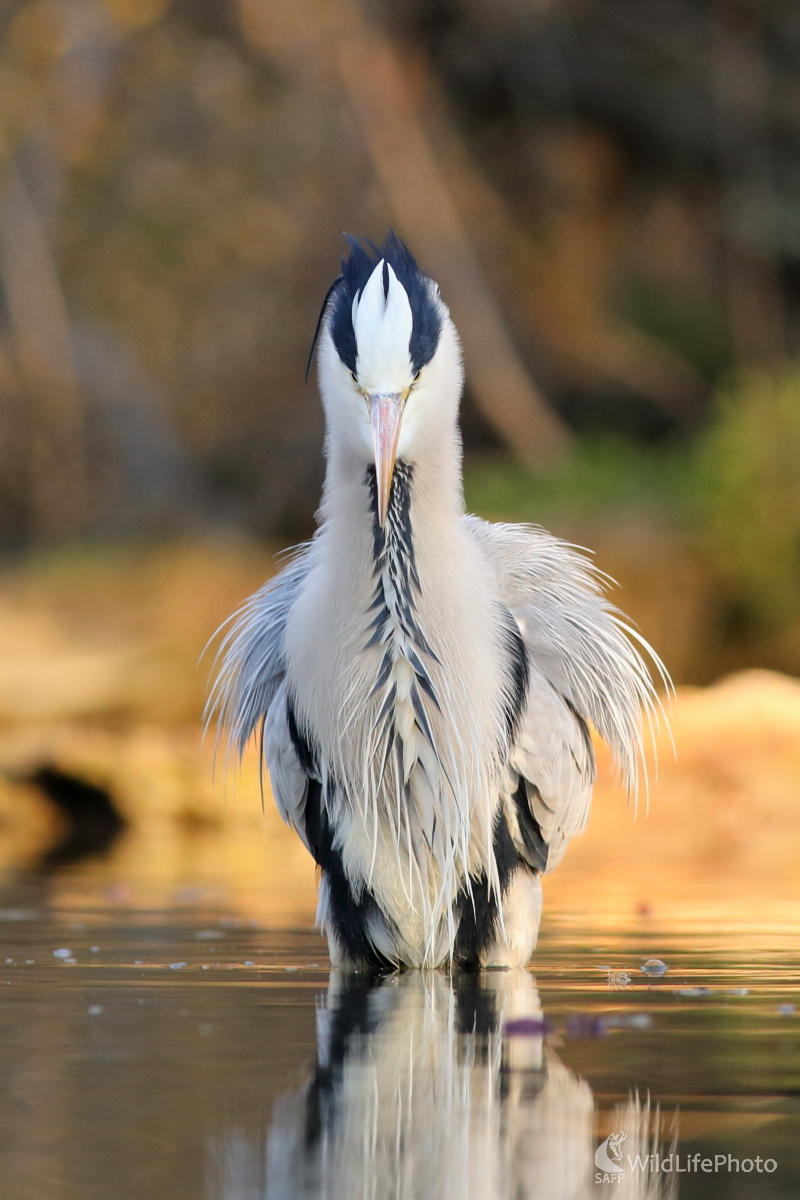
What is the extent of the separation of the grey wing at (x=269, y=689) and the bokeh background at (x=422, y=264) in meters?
6.57

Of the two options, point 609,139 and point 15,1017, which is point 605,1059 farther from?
point 609,139

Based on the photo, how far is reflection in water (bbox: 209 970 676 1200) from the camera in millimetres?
2447

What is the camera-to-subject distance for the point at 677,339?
57.7 feet

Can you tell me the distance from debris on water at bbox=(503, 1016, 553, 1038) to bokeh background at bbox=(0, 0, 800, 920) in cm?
859

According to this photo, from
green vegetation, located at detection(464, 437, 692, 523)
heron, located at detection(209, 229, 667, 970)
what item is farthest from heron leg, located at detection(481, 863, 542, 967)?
green vegetation, located at detection(464, 437, 692, 523)

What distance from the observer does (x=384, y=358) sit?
4312 millimetres

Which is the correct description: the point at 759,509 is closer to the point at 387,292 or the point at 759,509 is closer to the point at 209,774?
the point at 209,774

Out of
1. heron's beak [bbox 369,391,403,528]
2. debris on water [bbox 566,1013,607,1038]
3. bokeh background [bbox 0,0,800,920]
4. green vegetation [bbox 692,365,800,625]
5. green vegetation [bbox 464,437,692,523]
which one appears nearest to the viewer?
debris on water [bbox 566,1013,607,1038]

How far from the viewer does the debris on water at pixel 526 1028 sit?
3.56 metres

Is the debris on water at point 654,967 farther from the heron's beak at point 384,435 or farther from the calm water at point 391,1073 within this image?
the heron's beak at point 384,435

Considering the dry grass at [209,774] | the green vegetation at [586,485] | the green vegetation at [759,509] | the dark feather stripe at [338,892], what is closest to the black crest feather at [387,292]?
the dark feather stripe at [338,892]

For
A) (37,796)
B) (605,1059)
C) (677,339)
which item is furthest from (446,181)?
(605,1059)

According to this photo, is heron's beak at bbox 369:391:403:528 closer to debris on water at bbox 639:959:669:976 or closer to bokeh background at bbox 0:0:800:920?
debris on water at bbox 639:959:669:976

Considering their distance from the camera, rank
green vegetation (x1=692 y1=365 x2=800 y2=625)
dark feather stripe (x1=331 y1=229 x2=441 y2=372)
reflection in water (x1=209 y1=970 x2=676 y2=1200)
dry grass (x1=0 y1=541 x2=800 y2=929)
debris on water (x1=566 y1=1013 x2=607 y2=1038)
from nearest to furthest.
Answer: reflection in water (x1=209 y1=970 x2=676 y2=1200) < debris on water (x1=566 y1=1013 x2=607 y2=1038) < dark feather stripe (x1=331 y1=229 x2=441 y2=372) < dry grass (x1=0 y1=541 x2=800 y2=929) < green vegetation (x1=692 y1=365 x2=800 y2=625)
